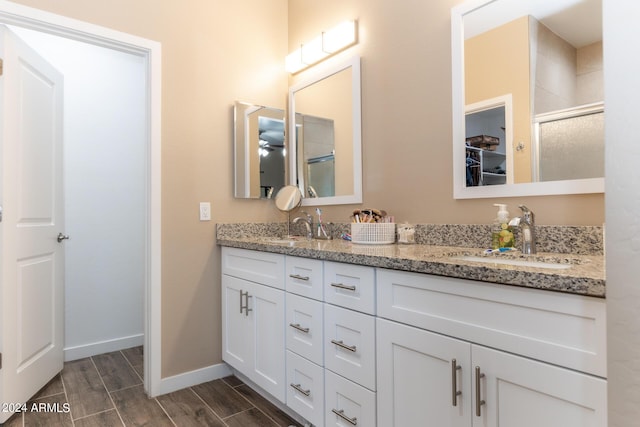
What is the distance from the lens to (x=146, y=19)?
6.98 ft

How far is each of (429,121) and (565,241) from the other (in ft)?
2.57

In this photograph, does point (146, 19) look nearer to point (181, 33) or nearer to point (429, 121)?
point (181, 33)

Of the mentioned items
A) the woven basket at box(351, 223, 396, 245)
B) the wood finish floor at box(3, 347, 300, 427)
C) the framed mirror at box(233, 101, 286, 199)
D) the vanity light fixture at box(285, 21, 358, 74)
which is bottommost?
the wood finish floor at box(3, 347, 300, 427)

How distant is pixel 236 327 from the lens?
2174 mm

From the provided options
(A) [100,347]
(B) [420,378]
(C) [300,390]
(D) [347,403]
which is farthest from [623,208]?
A: (A) [100,347]

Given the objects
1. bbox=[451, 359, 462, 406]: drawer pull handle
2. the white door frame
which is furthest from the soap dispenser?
the white door frame

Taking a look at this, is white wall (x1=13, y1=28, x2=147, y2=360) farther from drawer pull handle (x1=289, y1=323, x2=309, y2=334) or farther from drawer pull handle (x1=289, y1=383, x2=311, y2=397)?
drawer pull handle (x1=289, y1=383, x2=311, y2=397)

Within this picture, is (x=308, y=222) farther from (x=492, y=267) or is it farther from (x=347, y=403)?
(x=492, y=267)

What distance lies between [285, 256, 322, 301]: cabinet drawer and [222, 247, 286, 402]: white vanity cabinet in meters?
0.07

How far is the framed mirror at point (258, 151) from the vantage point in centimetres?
245

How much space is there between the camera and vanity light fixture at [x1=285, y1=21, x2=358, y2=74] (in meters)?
2.21

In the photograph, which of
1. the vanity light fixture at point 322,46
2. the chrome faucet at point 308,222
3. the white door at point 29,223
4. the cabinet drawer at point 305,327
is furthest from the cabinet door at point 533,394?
the white door at point 29,223

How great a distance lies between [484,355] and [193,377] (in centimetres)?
180

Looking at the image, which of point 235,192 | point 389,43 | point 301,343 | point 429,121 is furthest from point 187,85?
point 301,343
